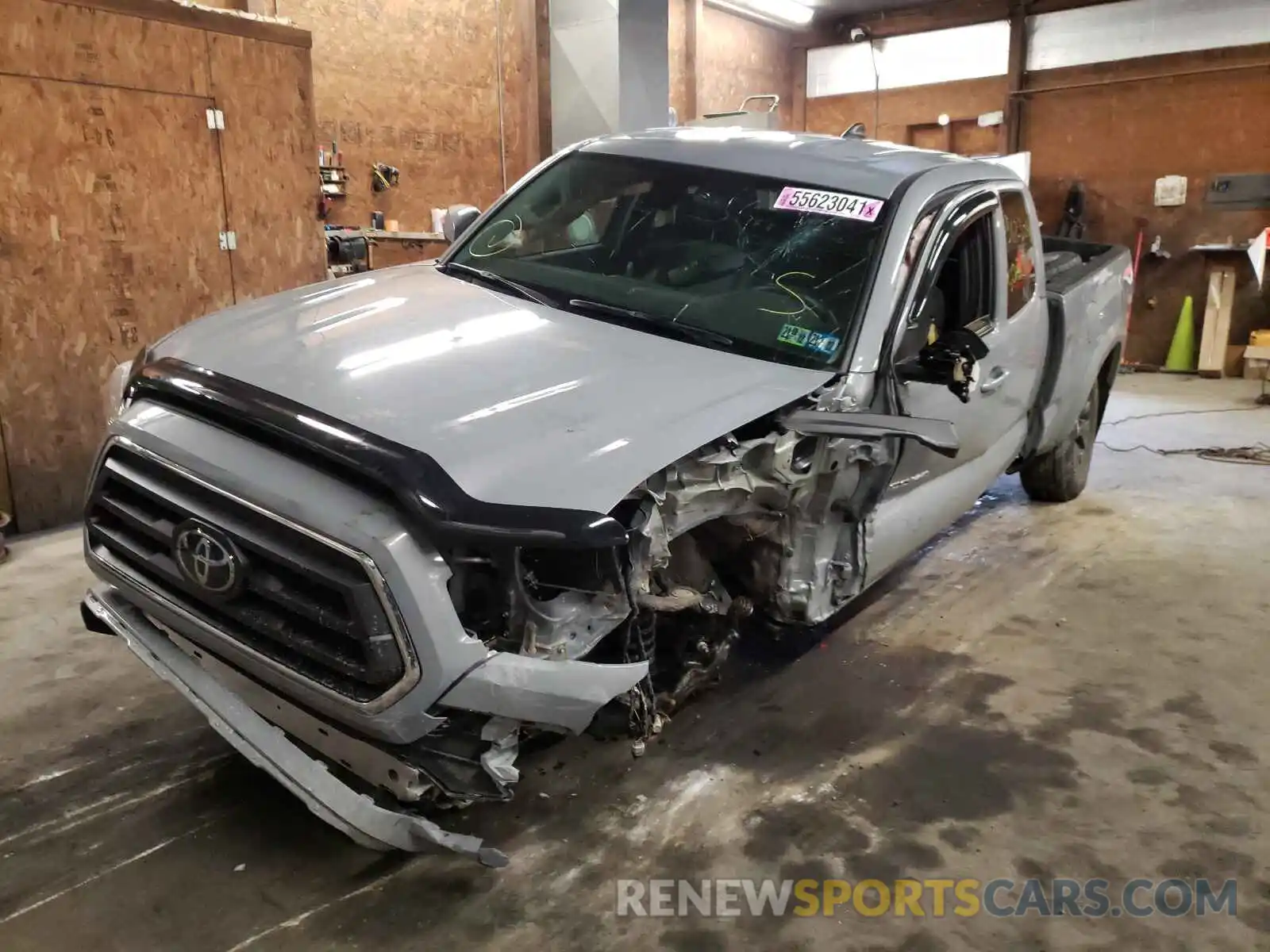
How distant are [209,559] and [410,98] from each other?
6264 millimetres

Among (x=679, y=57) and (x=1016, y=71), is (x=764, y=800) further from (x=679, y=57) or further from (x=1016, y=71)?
(x=1016, y=71)

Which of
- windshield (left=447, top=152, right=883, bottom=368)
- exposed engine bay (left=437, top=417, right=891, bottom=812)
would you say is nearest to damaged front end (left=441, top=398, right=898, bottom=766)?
exposed engine bay (left=437, top=417, right=891, bottom=812)

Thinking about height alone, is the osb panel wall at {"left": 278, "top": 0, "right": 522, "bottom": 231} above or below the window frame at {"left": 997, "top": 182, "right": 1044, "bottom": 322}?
above

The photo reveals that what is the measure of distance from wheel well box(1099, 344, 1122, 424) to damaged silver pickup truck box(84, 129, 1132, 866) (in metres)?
2.30

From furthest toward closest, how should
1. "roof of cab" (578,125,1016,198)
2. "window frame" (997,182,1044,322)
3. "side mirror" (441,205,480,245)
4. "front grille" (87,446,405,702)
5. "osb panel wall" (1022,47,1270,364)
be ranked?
"osb panel wall" (1022,47,1270,364)
"side mirror" (441,205,480,245)
"window frame" (997,182,1044,322)
"roof of cab" (578,125,1016,198)
"front grille" (87,446,405,702)

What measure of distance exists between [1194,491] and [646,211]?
421 cm

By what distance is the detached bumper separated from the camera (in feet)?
6.68

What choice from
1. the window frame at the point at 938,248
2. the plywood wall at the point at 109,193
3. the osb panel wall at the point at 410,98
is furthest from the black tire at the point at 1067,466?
the osb panel wall at the point at 410,98

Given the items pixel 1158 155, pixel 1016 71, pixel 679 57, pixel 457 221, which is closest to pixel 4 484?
pixel 457 221

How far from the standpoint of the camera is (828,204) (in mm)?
3176

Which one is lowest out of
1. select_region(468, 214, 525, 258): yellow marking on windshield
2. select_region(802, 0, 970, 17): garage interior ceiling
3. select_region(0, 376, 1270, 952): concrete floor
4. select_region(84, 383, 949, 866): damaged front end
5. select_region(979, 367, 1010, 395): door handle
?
select_region(0, 376, 1270, 952): concrete floor

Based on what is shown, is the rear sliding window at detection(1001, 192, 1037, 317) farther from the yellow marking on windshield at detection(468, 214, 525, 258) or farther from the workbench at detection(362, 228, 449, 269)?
the workbench at detection(362, 228, 449, 269)

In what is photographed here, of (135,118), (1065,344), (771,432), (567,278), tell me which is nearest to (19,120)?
(135,118)

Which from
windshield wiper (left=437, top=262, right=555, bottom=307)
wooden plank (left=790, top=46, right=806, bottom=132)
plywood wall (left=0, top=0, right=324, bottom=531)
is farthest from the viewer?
wooden plank (left=790, top=46, right=806, bottom=132)
